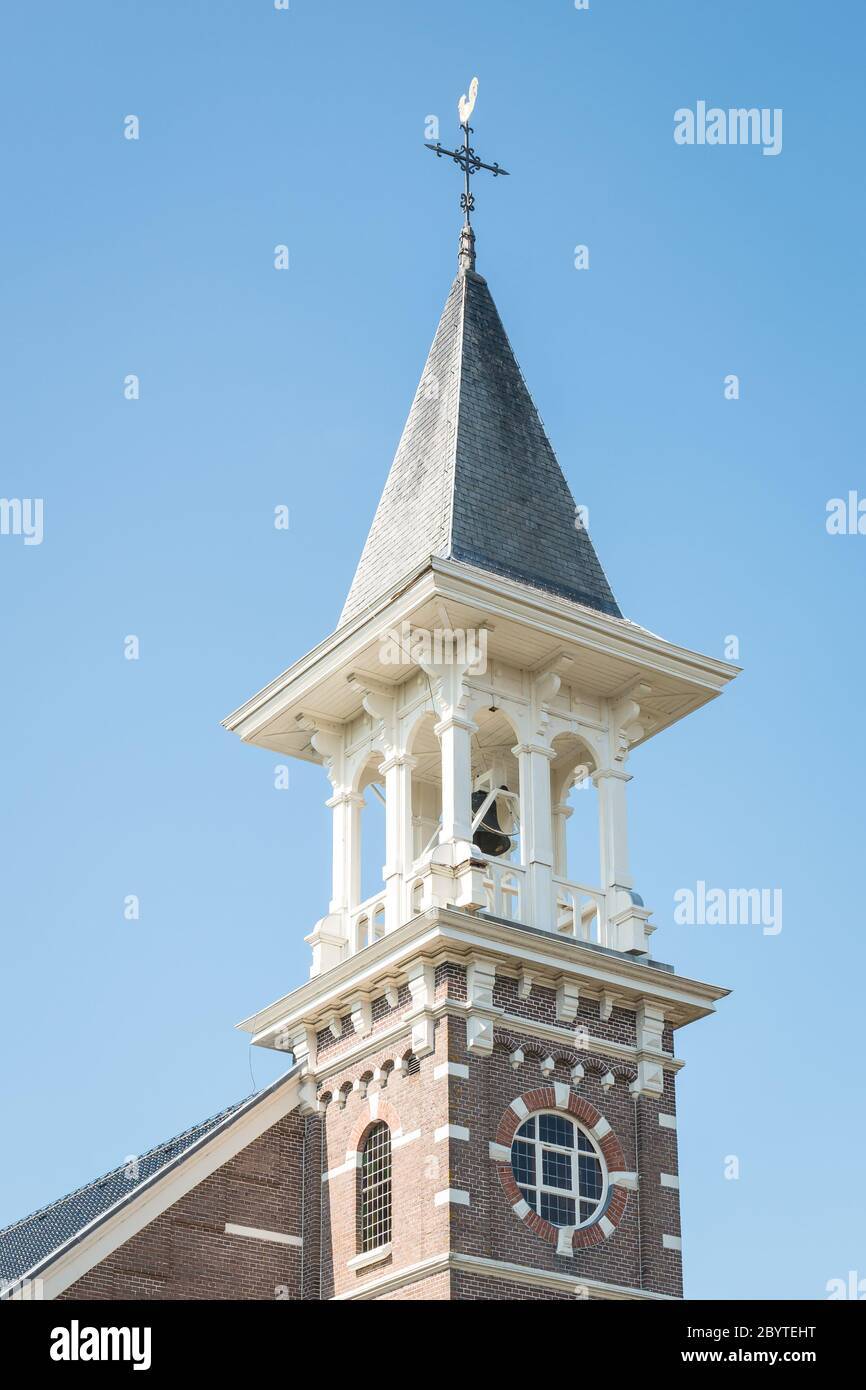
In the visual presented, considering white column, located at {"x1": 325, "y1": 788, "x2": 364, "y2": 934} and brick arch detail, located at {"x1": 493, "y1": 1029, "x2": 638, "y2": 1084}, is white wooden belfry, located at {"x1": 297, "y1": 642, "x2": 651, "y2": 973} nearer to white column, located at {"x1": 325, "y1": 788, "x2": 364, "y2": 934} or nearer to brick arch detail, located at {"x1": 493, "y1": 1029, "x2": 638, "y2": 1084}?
white column, located at {"x1": 325, "y1": 788, "x2": 364, "y2": 934}

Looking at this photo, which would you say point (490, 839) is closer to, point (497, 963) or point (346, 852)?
point (346, 852)

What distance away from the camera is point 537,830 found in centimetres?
3158

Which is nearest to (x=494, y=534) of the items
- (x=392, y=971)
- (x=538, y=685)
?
(x=538, y=685)

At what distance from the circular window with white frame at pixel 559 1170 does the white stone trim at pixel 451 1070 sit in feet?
4.06

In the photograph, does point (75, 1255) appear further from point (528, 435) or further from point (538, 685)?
point (528, 435)

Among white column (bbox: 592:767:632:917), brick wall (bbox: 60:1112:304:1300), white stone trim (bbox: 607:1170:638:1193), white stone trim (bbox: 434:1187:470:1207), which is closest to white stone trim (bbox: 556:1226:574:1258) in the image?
white stone trim (bbox: 607:1170:638:1193)

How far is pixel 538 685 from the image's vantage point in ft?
107

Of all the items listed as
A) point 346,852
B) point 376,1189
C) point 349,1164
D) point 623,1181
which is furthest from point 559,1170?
point 346,852

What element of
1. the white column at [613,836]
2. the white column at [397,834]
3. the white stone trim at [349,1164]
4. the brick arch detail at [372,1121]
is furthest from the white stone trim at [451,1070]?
the white column at [613,836]

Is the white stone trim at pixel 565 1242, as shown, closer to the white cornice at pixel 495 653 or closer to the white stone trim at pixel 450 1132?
the white stone trim at pixel 450 1132

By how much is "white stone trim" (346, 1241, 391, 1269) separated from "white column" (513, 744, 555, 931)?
5.17 meters

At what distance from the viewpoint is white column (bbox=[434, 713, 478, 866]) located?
3056 centimetres
